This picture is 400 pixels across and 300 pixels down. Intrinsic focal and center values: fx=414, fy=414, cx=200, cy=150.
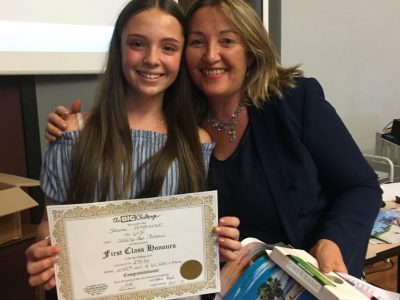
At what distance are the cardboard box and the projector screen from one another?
1.53 feet

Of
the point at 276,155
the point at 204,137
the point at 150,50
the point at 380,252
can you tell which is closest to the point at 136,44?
the point at 150,50

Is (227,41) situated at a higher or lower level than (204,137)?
higher

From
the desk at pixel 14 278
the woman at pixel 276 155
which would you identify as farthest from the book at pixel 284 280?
the desk at pixel 14 278

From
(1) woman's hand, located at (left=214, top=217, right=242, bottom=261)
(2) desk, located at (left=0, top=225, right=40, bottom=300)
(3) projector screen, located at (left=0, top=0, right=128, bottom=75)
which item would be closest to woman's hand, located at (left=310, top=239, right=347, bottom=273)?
(1) woman's hand, located at (left=214, top=217, right=242, bottom=261)

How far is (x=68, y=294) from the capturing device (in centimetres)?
87

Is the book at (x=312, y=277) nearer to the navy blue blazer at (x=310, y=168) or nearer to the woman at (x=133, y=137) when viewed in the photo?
the woman at (x=133, y=137)

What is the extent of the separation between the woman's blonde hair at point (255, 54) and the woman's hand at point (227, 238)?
0.39 m

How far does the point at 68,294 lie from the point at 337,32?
2.73 metres

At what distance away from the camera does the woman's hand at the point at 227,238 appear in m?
0.92

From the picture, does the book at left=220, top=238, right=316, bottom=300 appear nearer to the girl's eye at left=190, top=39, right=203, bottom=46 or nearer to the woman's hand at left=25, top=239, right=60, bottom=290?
the woman's hand at left=25, top=239, right=60, bottom=290

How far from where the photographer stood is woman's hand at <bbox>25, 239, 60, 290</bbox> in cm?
85

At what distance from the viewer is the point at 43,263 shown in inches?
33.5

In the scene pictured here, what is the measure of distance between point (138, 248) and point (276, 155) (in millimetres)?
466

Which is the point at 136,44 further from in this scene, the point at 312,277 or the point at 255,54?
the point at 312,277
